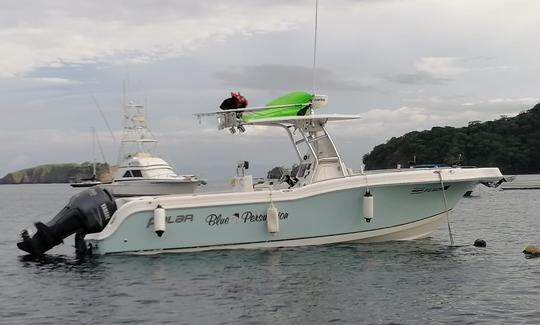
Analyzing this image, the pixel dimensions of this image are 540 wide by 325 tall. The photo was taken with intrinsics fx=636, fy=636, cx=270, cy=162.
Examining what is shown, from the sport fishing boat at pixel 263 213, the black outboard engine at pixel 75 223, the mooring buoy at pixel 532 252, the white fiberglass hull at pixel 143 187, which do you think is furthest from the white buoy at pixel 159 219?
the white fiberglass hull at pixel 143 187

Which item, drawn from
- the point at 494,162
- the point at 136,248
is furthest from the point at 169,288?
the point at 494,162

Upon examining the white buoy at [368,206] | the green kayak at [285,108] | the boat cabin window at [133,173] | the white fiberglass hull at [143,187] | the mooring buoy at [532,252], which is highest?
the green kayak at [285,108]

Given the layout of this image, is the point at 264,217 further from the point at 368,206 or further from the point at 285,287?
the point at 285,287

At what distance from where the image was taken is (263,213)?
16844 mm

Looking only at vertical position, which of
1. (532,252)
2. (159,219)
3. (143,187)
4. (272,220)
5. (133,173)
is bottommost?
(532,252)

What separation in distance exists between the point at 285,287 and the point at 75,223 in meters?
6.63

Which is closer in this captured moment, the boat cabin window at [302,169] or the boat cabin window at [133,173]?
the boat cabin window at [302,169]

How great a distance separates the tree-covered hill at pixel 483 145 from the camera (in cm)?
11544

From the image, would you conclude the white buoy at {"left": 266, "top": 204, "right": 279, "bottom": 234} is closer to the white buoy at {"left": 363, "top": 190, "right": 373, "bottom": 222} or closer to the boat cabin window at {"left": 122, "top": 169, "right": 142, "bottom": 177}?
the white buoy at {"left": 363, "top": 190, "right": 373, "bottom": 222}

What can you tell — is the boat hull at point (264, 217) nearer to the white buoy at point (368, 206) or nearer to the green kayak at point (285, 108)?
the white buoy at point (368, 206)

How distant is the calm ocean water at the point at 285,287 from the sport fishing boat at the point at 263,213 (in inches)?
15.7

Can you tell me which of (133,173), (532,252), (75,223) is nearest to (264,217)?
(75,223)

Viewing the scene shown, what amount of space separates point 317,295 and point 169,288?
10.3ft

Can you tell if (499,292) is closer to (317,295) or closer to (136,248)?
(317,295)
